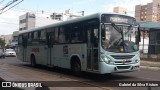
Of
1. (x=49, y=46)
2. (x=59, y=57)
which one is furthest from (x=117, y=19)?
(x=49, y=46)

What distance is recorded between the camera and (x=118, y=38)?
15.4 metres

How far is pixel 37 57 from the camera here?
953 inches

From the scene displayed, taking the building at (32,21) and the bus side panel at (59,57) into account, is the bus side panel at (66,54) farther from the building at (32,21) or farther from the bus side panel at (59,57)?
the building at (32,21)

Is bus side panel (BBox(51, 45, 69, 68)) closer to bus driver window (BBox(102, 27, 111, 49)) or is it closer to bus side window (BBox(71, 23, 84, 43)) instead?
bus side window (BBox(71, 23, 84, 43))

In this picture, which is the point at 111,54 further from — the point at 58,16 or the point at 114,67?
the point at 58,16

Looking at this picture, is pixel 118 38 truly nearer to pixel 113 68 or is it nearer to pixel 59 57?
pixel 113 68

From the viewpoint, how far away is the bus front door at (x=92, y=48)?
1548 cm

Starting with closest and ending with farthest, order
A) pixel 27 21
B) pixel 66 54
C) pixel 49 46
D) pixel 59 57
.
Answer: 1. pixel 66 54
2. pixel 59 57
3. pixel 49 46
4. pixel 27 21

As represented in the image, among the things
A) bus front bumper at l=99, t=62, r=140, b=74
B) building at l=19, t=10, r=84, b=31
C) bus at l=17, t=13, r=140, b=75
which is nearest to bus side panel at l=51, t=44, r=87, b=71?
A: bus at l=17, t=13, r=140, b=75

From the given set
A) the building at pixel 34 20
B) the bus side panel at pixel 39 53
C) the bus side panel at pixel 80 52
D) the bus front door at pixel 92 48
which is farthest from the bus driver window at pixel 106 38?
the building at pixel 34 20

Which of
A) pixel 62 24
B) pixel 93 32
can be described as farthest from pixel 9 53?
pixel 93 32

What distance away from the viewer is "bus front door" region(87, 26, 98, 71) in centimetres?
1548

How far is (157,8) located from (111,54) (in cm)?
6199

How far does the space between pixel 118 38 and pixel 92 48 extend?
1346mm
